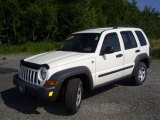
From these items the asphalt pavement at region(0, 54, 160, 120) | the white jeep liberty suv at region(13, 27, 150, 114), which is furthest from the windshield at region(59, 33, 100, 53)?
the asphalt pavement at region(0, 54, 160, 120)

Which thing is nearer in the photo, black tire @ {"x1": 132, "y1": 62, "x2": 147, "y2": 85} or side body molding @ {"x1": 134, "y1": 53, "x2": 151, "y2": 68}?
side body molding @ {"x1": 134, "y1": 53, "x2": 151, "y2": 68}

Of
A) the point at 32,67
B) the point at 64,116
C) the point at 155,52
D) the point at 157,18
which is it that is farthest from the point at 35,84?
the point at 157,18

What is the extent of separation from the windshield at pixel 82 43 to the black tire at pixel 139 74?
5.84 feet

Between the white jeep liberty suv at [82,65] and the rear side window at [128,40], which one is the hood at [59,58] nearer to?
the white jeep liberty suv at [82,65]

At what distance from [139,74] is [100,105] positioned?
7.32 ft

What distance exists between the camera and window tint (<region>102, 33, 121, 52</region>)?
794 cm

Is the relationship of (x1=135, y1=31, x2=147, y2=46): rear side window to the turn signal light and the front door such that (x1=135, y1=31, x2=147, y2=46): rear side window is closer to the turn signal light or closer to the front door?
the front door

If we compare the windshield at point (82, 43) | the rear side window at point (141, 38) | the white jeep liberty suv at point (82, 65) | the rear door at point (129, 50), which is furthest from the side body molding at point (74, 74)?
the rear side window at point (141, 38)

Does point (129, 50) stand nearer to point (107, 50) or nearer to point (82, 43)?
point (107, 50)

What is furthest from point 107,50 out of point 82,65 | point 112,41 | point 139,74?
point 139,74

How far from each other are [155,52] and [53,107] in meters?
9.91

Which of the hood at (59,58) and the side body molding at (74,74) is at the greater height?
the hood at (59,58)

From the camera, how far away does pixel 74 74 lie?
688cm

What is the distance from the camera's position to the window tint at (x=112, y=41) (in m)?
7.94
